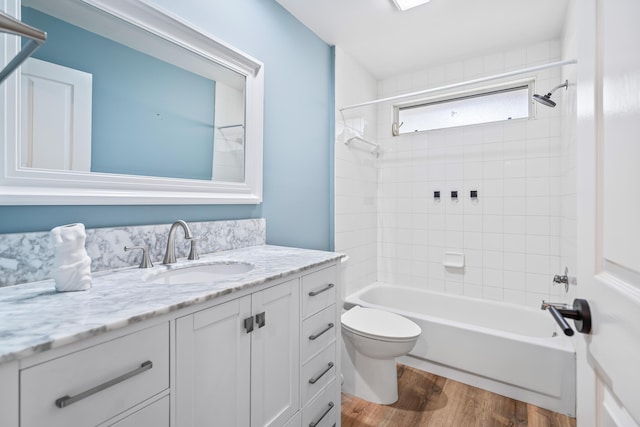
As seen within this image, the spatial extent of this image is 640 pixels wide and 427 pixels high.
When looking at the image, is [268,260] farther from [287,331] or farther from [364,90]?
[364,90]

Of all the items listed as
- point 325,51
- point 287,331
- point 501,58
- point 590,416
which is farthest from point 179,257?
point 501,58

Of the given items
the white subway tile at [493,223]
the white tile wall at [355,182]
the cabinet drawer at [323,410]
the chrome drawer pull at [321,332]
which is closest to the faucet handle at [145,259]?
the chrome drawer pull at [321,332]

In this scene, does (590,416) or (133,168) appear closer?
(590,416)

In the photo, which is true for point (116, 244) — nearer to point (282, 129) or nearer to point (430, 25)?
point (282, 129)

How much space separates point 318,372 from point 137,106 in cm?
137

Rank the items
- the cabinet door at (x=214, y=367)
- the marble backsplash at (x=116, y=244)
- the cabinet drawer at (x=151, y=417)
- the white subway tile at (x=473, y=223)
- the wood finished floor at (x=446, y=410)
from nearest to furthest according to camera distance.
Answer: the cabinet drawer at (x=151, y=417) < the cabinet door at (x=214, y=367) < the marble backsplash at (x=116, y=244) < the wood finished floor at (x=446, y=410) < the white subway tile at (x=473, y=223)

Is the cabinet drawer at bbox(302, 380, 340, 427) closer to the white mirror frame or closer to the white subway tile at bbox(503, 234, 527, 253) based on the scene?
the white mirror frame

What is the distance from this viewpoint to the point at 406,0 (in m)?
1.89

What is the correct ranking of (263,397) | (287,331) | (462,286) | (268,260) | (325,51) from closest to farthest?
(263,397) → (287,331) → (268,260) → (325,51) → (462,286)

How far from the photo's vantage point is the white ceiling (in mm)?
1966

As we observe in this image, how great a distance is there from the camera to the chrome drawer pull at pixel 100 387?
0.58 metres

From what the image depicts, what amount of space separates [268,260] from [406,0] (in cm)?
181

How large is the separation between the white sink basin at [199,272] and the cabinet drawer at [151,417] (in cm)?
48

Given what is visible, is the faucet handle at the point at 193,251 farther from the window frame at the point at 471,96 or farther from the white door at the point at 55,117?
the window frame at the point at 471,96
